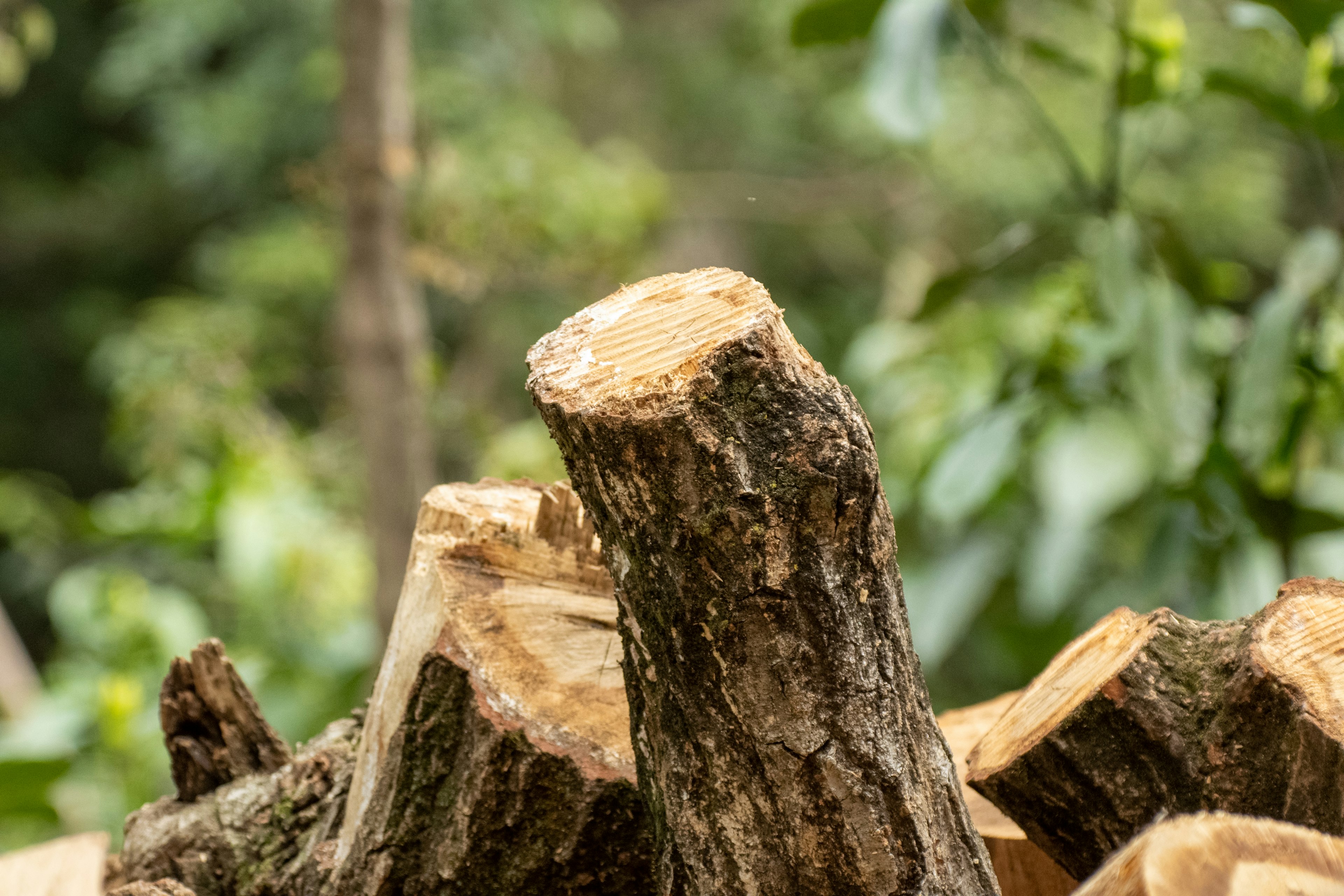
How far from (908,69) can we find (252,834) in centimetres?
102

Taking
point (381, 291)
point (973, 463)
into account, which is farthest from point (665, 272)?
point (973, 463)

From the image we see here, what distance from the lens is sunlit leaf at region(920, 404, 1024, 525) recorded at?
1.27 metres

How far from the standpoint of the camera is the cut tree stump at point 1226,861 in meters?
0.39

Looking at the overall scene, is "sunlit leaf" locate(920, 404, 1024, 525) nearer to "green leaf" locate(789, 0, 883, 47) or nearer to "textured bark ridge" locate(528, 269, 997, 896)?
"green leaf" locate(789, 0, 883, 47)

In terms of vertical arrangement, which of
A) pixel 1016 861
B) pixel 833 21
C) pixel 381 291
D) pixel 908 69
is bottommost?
pixel 1016 861

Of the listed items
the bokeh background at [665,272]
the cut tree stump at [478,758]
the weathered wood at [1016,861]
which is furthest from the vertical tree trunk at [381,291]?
the weathered wood at [1016,861]

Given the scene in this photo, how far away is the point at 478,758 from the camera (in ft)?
2.03

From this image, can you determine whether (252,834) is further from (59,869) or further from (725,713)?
(725,713)

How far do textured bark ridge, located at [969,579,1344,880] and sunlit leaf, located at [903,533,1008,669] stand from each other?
0.81m

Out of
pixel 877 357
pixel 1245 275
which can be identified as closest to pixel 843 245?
pixel 1245 275

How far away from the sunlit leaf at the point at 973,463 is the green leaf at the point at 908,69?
0.35m

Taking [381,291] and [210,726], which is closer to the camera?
[210,726]

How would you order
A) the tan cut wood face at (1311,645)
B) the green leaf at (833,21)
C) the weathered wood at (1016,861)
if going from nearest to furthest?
the tan cut wood face at (1311,645) → the weathered wood at (1016,861) → the green leaf at (833,21)

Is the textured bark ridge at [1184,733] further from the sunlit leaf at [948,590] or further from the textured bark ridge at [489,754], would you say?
the sunlit leaf at [948,590]
